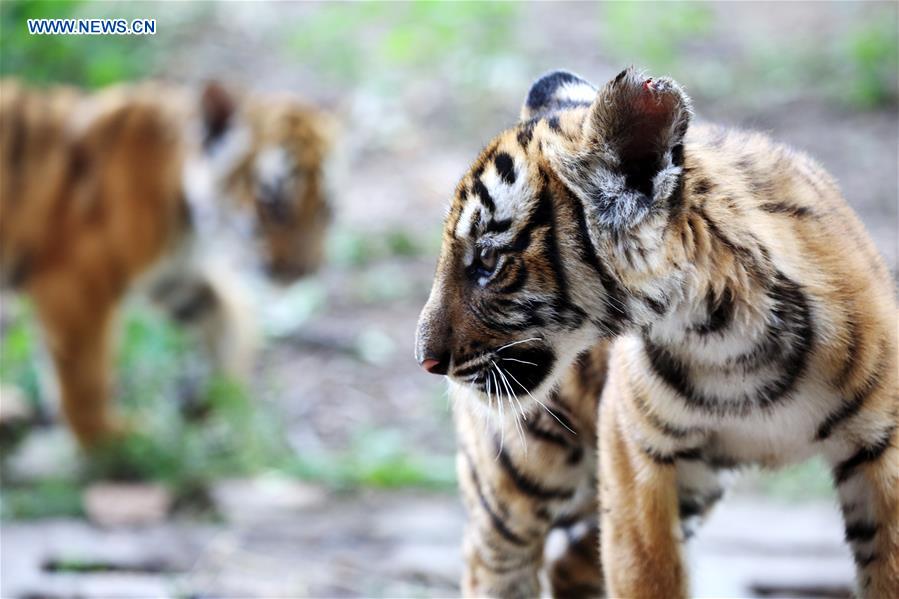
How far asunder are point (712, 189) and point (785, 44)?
727 centimetres

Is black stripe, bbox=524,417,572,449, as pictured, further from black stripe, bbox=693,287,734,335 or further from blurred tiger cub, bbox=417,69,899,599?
black stripe, bbox=693,287,734,335

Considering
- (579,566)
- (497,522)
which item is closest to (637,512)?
→ (497,522)

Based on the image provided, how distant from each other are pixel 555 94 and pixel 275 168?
3.22 m

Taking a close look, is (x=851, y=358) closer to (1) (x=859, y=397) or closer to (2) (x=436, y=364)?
(1) (x=859, y=397)

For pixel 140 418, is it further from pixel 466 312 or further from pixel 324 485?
pixel 466 312

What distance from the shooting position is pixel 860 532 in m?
2.51

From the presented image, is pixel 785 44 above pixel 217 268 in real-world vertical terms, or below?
above

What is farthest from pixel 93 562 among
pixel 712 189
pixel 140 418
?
pixel 712 189

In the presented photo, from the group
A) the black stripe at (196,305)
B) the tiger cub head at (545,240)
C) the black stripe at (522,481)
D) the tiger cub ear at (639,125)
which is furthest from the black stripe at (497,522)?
the black stripe at (196,305)

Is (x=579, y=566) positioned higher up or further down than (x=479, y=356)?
further down

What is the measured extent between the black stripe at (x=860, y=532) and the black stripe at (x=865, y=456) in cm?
10

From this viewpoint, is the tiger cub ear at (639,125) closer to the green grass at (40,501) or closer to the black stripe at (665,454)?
the black stripe at (665,454)

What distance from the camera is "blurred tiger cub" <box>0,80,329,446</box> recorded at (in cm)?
563

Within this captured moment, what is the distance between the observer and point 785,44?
9117 mm
